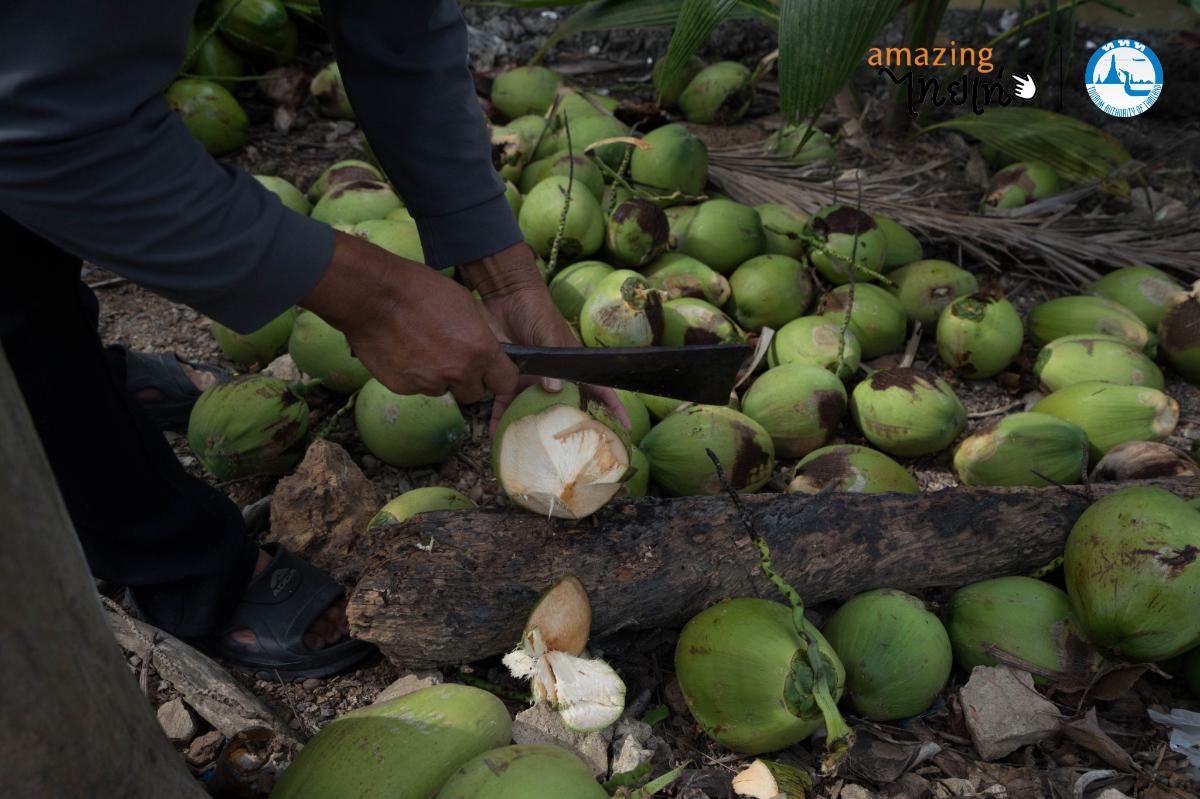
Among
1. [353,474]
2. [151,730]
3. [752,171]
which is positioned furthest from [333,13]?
[752,171]

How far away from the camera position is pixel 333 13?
1.73m

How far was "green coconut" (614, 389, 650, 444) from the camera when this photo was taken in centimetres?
246

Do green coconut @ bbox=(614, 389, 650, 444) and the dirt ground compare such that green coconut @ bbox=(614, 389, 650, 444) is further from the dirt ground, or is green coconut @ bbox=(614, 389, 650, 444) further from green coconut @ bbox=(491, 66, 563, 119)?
green coconut @ bbox=(491, 66, 563, 119)

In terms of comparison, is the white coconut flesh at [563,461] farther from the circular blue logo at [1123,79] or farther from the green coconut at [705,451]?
the circular blue logo at [1123,79]

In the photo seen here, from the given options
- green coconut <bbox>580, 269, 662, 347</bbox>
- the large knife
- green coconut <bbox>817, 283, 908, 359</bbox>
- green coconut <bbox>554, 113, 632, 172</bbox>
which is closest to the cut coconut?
the large knife

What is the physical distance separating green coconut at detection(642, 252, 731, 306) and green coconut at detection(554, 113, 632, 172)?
68 centimetres

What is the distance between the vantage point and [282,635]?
2029 millimetres

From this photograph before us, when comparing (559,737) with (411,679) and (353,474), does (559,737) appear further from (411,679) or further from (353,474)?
(353,474)

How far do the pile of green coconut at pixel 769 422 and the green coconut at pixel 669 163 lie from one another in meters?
0.01

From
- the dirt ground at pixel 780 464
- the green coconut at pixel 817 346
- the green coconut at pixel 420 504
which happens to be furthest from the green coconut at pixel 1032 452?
the green coconut at pixel 420 504

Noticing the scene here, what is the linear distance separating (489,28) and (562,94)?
139 cm

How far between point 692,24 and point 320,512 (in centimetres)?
187

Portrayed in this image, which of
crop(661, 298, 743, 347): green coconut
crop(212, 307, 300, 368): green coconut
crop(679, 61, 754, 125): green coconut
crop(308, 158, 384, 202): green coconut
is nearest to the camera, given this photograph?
crop(661, 298, 743, 347): green coconut

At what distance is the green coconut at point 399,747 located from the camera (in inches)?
55.1
